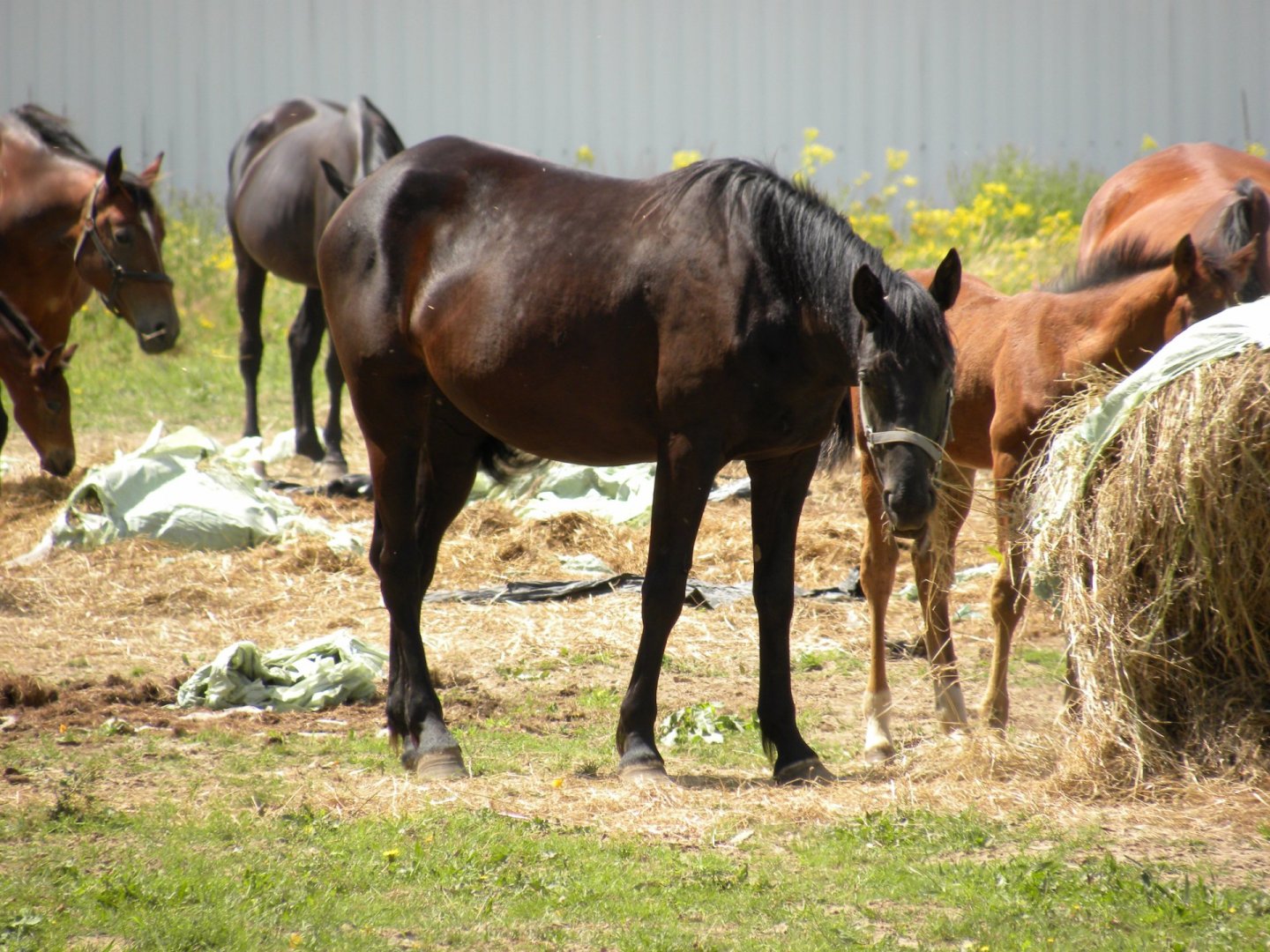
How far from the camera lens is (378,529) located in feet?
17.2

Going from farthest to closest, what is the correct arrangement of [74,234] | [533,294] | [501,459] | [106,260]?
[74,234] < [106,260] < [501,459] < [533,294]

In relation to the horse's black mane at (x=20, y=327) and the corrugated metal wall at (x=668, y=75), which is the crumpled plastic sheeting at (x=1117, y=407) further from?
the corrugated metal wall at (x=668, y=75)

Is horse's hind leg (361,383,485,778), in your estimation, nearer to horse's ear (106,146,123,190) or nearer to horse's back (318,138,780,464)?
horse's back (318,138,780,464)

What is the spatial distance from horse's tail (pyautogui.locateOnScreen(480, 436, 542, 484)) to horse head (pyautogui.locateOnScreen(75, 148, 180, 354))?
4.41 m

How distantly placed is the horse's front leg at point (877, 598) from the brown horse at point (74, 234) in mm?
5437

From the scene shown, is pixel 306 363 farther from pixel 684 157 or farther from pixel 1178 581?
pixel 1178 581

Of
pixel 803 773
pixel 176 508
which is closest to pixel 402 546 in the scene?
pixel 803 773

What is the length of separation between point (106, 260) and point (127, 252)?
14 cm

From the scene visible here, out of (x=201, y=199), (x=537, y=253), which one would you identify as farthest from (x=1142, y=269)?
(x=201, y=199)

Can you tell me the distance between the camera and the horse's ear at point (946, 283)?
431 cm

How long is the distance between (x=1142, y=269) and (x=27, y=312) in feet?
24.0

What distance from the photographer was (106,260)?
875cm

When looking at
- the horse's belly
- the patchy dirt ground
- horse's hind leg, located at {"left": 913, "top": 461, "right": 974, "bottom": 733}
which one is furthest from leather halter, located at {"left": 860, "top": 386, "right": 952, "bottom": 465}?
the patchy dirt ground

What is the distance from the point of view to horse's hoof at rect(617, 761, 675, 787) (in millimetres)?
4430
